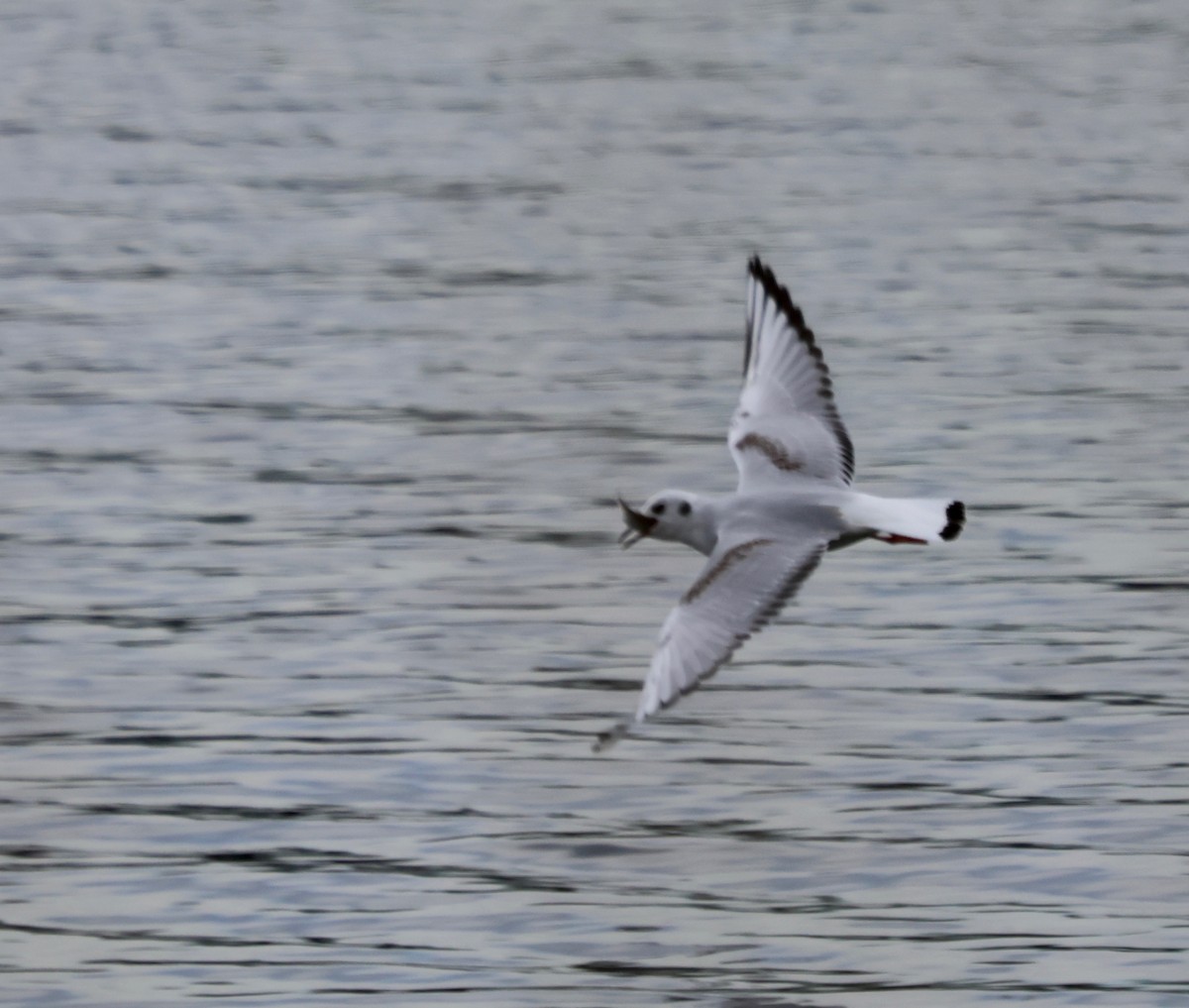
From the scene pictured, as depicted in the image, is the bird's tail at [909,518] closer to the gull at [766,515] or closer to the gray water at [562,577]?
→ the gull at [766,515]

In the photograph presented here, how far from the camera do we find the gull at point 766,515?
8469mm

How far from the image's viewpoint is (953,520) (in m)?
8.93

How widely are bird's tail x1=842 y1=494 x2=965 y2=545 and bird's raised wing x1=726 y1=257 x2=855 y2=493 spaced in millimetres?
480

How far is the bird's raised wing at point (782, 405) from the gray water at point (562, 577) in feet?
3.10

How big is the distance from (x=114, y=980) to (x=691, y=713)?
299cm

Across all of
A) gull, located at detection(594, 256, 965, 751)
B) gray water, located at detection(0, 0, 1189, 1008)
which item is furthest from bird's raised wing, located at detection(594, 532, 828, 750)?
gray water, located at detection(0, 0, 1189, 1008)

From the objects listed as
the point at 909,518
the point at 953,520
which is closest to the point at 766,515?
the point at 909,518

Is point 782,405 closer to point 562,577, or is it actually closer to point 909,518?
point 909,518

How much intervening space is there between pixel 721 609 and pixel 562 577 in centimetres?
351

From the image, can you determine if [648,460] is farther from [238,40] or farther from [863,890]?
[238,40]

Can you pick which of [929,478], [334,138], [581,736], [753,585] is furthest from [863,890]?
[334,138]

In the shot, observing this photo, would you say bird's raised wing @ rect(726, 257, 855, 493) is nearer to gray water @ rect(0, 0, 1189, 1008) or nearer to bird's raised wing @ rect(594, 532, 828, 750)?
bird's raised wing @ rect(594, 532, 828, 750)

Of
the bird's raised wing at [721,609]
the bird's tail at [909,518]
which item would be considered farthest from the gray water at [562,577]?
the bird's tail at [909,518]

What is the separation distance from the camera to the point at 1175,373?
16.2m
